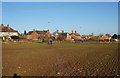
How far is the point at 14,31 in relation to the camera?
291 ft

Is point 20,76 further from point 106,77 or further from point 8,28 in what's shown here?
point 8,28

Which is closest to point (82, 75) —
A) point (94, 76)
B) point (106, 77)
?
point (94, 76)

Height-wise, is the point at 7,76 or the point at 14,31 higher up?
the point at 14,31

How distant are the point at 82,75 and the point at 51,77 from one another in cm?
170

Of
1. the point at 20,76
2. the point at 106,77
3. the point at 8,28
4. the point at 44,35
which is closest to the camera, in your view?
the point at 106,77

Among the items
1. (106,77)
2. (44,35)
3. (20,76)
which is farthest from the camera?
(44,35)

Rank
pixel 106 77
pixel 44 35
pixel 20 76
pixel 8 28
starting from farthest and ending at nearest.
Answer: pixel 44 35
pixel 8 28
pixel 20 76
pixel 106 77

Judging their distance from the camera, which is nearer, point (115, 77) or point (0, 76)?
point (115, 77)

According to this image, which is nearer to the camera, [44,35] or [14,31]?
[14,31]

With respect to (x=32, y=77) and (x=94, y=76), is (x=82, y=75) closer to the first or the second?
(x=94, y=76)

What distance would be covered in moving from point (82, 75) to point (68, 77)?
0.85 m

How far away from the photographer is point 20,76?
7.83m

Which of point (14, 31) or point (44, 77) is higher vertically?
point (14, 31)

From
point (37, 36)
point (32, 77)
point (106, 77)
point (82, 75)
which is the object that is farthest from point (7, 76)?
point (37, 36)
